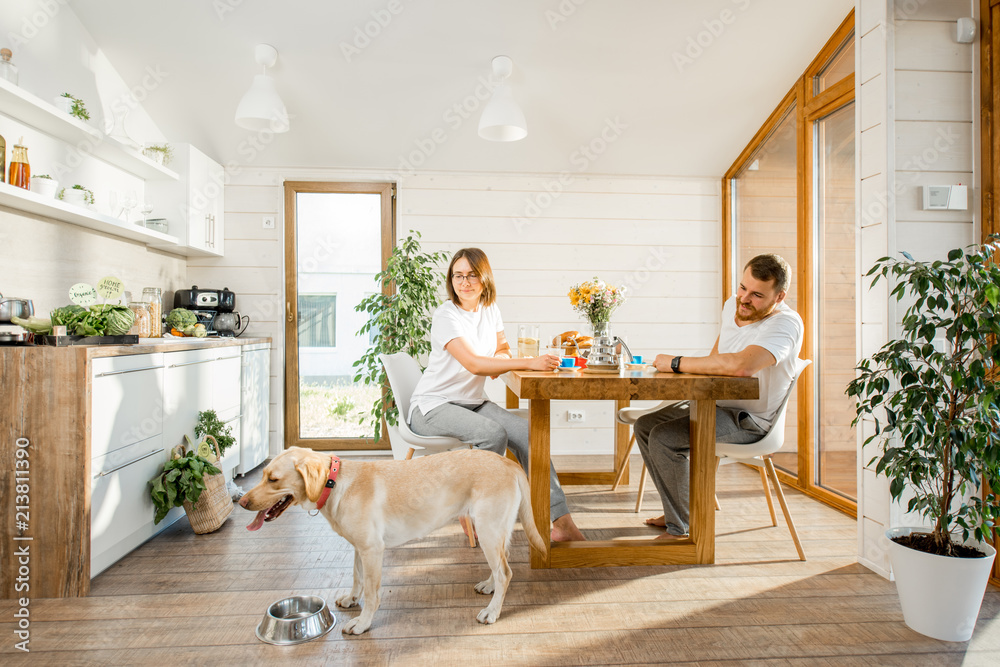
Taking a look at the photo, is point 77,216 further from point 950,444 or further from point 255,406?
point 950,444

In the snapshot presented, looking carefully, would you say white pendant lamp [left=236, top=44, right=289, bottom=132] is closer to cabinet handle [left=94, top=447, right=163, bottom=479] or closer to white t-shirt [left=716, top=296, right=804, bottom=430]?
cabinet handle [left=94, top=447, right=163, bottom=479]

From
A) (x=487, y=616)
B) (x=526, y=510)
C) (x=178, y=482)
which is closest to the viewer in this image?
(x=487, y=616)

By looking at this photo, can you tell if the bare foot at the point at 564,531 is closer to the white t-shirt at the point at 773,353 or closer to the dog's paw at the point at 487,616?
the dog's paw at the point at 487,616

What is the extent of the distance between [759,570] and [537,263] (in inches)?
100

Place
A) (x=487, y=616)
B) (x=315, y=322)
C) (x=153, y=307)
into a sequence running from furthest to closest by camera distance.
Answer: (x=315, y=322) → (x=153, y=307) → (x=487, y=616)

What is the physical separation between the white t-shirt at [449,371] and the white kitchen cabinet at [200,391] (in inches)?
41.8

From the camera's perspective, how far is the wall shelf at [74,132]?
236cm

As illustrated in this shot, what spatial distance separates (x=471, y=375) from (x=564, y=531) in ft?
2.51

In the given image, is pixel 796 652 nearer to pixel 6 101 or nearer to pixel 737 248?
pixel 737 248

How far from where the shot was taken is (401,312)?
3713 mm

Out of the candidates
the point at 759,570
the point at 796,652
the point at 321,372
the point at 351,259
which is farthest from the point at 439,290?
the point at 796,652

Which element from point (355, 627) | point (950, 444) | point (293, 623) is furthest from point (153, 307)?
point (950, 444)

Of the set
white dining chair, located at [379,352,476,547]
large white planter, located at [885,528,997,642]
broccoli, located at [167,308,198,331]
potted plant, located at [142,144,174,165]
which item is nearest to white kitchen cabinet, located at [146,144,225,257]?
potted plant, located at [142,144,174,165]

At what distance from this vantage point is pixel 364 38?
127 inches
